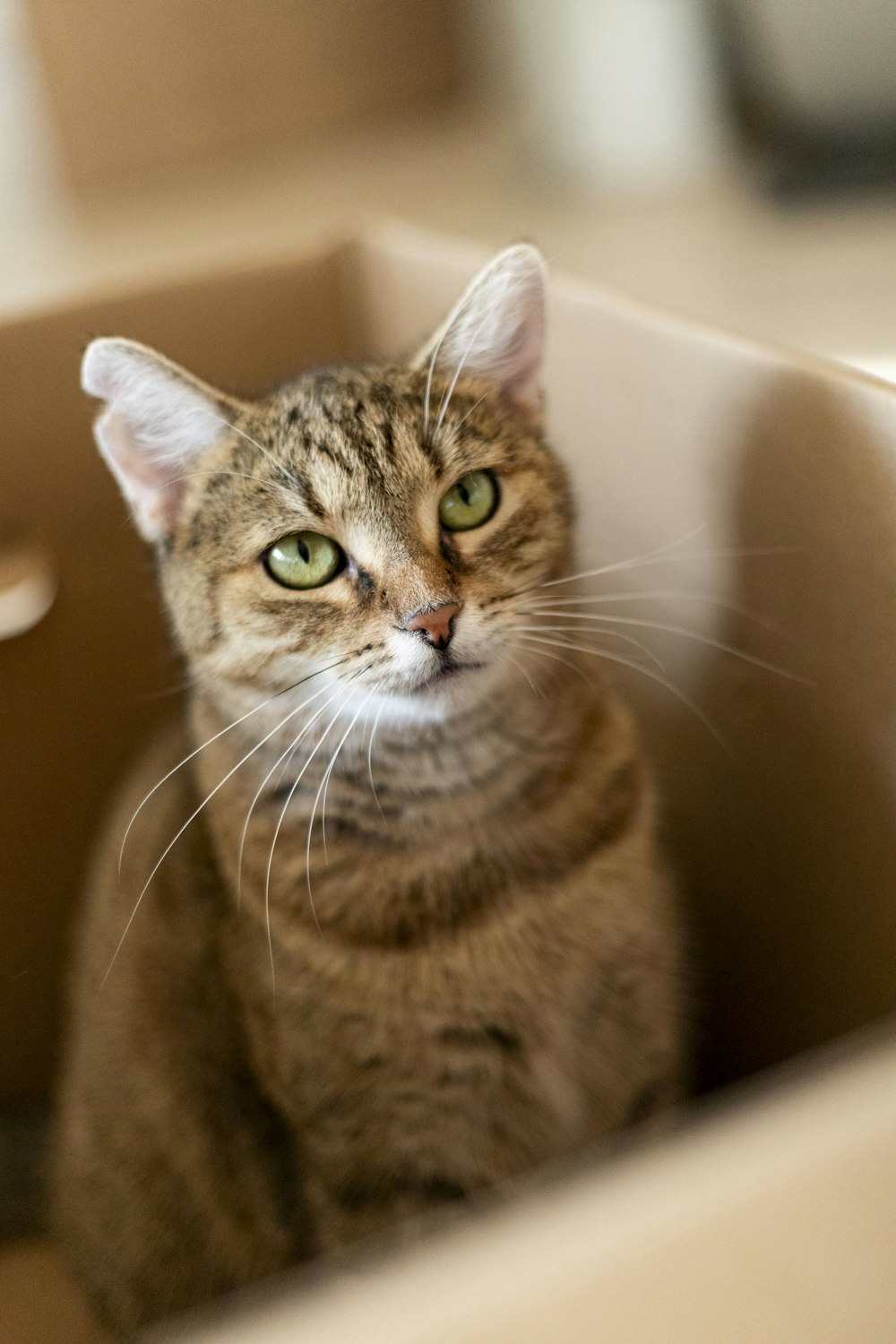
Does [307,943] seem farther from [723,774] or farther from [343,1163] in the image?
[723,774]

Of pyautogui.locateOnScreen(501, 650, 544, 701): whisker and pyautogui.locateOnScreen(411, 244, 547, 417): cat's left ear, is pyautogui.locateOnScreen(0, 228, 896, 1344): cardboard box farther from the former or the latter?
pyautogui.locateOnScreen(501, 650, 544, 701): whisker

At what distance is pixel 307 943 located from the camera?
3.02 feet

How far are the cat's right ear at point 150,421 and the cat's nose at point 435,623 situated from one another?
25 cm

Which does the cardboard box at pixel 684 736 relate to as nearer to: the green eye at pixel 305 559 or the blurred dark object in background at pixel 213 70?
the green eye at pixel 305 559

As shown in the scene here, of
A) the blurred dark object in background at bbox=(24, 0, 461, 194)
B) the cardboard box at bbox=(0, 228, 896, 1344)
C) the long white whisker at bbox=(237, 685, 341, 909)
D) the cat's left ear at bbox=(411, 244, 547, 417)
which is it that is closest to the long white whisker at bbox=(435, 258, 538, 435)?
the cat's left ear at bbox=(411, 244, 547, 417)

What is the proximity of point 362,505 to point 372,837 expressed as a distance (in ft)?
0.87

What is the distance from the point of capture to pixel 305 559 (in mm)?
883

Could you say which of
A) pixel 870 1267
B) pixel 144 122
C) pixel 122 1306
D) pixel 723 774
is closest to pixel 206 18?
pixel 144 122

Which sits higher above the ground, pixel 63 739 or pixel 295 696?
pixel 295 696

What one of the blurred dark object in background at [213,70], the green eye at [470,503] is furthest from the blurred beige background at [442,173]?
the green eye at [470,503]

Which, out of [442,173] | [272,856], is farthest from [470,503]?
[442,173]

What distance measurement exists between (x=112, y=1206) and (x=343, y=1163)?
0.94 ft

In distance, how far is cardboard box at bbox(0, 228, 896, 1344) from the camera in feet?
1.26

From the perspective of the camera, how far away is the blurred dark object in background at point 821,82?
1248 millimetres
